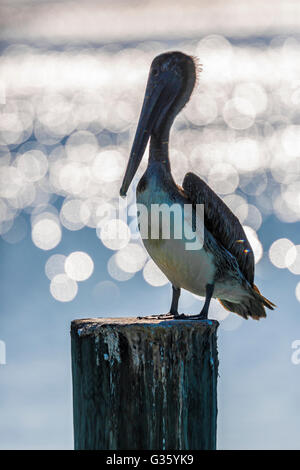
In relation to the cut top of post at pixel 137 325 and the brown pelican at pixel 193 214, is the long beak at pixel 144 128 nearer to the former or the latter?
the brown pelican at pixel 193 214

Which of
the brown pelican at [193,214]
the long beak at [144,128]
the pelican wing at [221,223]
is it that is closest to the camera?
the brown pelican at [193,214]

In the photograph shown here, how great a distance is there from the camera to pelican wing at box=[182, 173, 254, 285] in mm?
5418

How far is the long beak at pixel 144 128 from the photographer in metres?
5.59

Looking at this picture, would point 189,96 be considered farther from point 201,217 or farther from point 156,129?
point 201,217

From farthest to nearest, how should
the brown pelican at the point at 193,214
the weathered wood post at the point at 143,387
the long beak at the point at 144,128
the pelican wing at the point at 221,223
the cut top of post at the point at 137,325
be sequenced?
the long beak at the point at 144,128 < the pelican wing at the point at 221,223 < the brown pelican at the point at 193,214 < the cut top of post at the point at 137,325 < the weathered wood post at the point at 143,387

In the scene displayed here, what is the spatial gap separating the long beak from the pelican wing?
0.36m

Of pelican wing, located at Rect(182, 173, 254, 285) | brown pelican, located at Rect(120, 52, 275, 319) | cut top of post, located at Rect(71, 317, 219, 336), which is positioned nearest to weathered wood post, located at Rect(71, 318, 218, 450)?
cut top of post, located at Rect(71, 317, 219, 336)

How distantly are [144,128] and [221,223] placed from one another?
32.3 inches

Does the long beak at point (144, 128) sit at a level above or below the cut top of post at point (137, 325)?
above

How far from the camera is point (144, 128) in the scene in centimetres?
564

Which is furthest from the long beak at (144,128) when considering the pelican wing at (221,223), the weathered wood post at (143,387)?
the weathered wood post at (143,387)

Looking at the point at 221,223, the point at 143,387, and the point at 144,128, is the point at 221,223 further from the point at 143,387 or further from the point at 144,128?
the point at 143,387

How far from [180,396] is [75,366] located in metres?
0.52

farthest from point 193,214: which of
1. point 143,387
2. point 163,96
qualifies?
point 143,387
